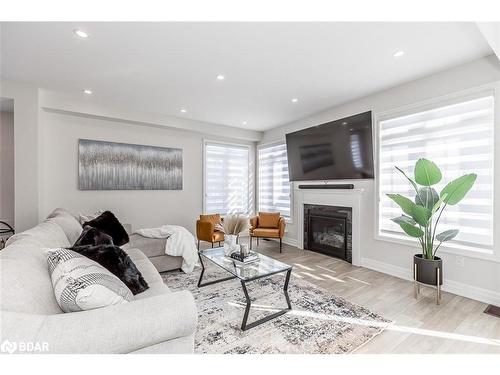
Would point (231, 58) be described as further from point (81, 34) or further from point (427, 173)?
point (427, 173)

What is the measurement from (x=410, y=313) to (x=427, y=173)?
4.76ft

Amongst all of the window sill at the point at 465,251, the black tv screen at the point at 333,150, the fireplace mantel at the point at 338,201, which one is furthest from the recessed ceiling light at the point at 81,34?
the window sill at the point at 465,251

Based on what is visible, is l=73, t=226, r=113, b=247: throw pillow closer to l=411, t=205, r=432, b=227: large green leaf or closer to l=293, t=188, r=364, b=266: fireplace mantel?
l=411, t=205, r=432, b=227: large green leaf

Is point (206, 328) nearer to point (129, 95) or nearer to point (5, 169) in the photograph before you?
point (129, 95)

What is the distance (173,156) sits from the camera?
15.6 feet

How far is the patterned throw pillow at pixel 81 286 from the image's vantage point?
105cm

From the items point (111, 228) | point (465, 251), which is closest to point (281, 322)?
point (111, 228)

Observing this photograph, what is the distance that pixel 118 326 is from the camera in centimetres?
95

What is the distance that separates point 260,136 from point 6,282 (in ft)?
17.4

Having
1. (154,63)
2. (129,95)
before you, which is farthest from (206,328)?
(129,95)

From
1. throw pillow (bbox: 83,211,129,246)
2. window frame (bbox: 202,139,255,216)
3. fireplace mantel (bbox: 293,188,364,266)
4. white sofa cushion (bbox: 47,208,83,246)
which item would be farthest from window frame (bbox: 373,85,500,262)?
white sofa cushion (bbox: 47,208,83,246)

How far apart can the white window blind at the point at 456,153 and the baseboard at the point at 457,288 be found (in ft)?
1.47
